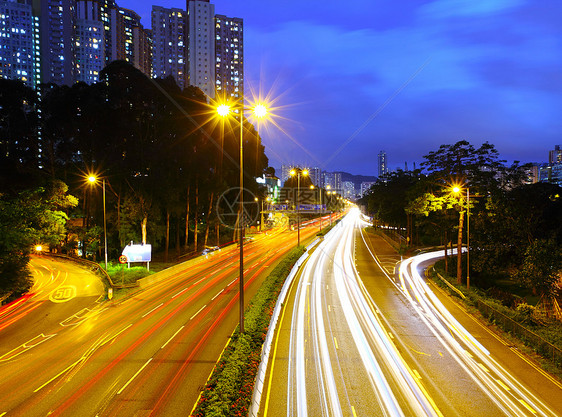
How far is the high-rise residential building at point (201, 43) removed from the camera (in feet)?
A: 464

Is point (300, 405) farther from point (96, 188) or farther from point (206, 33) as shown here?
point (206, 33)

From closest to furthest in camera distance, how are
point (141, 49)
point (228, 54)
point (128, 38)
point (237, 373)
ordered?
point (237, 373)
point (228, 54)
point (128, 38)
point (141, 49)

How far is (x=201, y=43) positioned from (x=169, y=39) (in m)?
22.3

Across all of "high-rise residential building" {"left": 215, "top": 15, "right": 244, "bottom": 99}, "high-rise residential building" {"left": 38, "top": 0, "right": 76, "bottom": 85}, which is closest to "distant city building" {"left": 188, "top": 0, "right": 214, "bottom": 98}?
"high-rise residential building" {"left": 215, "top": 15, "right": 244, "bottom": 99}

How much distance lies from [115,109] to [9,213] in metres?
18.1

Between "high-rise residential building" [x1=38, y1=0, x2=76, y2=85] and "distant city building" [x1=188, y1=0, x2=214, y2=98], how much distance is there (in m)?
49.5

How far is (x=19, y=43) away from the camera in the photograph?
125188 mm

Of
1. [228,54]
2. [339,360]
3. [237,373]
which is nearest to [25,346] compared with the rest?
[237,373]

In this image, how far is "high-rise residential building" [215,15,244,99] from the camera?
154125 mm

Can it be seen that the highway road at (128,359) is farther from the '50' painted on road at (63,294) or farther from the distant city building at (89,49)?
the distant city building at (89,49)

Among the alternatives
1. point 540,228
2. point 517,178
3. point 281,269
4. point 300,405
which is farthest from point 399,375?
point 517,178

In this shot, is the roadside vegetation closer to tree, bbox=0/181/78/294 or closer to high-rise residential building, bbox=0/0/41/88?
tree, bbox=0/181/78/294

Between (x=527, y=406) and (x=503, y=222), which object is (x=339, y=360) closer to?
(x=527, y=406)

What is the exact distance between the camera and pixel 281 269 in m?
31.1
